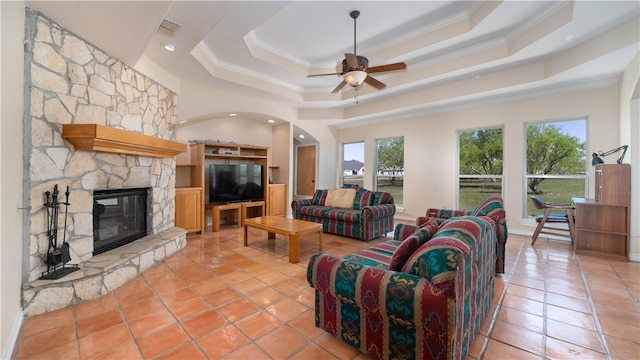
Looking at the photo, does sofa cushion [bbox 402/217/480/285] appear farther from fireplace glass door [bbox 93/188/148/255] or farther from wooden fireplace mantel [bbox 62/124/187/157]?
fireplace glass door [bbox 93/188/148/255]

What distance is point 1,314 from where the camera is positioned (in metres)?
1.46

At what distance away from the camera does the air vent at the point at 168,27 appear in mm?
2818

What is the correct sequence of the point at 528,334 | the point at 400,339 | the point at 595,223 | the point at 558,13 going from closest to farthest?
the point at 400,339 < the point at 528,334 < the point at 558,13 < the point at 595,223

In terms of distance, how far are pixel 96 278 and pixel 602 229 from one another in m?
5.91

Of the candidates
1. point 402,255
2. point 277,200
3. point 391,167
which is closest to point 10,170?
point 402,255

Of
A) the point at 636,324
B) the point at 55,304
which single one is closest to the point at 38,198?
the point at 55,304

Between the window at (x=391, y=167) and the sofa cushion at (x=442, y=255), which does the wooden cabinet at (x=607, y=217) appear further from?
the sofa cushion at (x=442, y=255)

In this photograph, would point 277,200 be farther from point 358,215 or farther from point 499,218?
point 499,218

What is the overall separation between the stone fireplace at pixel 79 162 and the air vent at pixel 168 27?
0.66 meters

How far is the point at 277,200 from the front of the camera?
6109mm

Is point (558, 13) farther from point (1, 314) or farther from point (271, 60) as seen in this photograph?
point (1, 314)

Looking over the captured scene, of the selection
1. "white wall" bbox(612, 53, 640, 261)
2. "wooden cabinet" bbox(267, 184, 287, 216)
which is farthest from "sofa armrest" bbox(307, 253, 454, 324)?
"wooden cabinet" bbox(267, 184, 287, 216)

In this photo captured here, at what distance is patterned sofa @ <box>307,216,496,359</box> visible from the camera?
1213 millimetres

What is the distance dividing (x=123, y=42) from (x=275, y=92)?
9.49 feet
